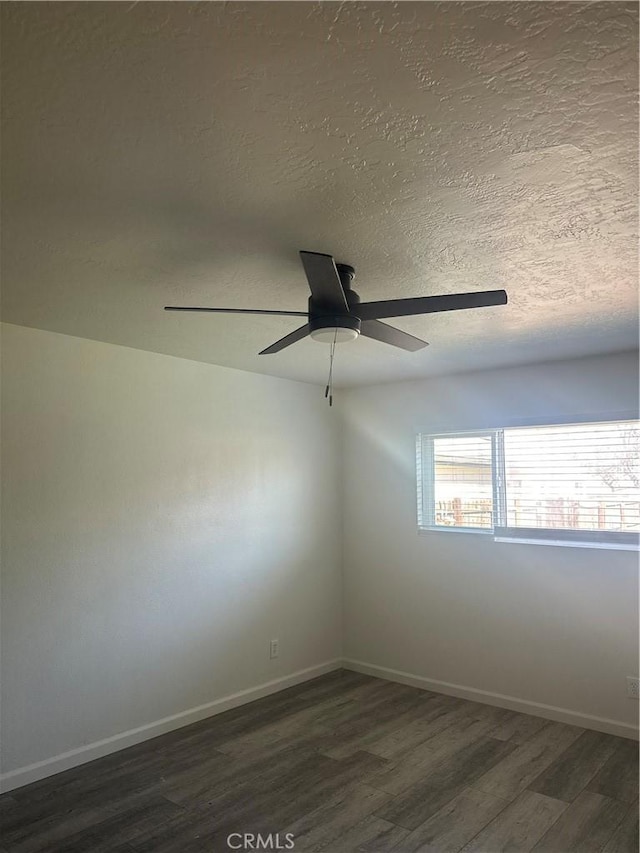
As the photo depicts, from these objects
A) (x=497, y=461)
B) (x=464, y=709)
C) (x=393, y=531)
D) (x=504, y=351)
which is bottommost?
(x=464, y=709)

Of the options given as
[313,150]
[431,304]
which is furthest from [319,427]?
[313,150]

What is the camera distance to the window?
388cm

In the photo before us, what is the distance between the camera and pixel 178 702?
12.6 feet

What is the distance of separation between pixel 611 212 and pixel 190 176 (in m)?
1.33

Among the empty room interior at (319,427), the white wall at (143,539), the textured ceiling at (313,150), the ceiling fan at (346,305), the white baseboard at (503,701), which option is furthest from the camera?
the white baseboard at (503,701)

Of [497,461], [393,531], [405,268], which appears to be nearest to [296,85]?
[405,268]

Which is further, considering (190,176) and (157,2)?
(190,176)

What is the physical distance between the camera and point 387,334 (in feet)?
8.16

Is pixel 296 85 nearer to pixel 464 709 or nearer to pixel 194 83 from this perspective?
pixel 194 83

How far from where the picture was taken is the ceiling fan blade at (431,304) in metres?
2.01

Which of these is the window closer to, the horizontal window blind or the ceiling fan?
the horizontal window blind

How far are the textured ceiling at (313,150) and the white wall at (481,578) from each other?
1547 mm

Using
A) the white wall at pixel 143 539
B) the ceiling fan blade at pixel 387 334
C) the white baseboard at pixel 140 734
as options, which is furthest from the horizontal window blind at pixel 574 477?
the white baseboard at pixel 140 734

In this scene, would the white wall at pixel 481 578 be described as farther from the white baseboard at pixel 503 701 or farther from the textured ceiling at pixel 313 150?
the textured ceiling at pixel 313 150
